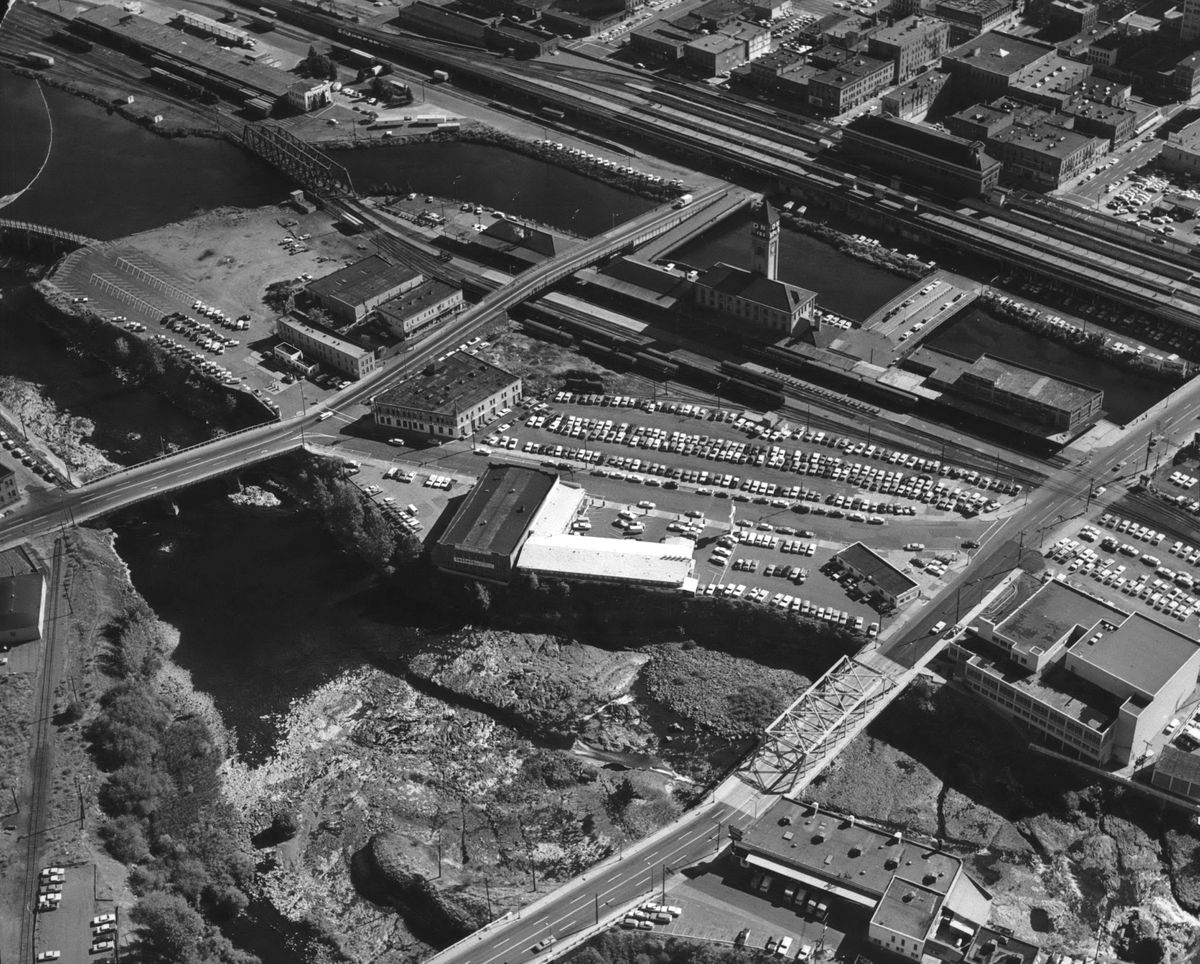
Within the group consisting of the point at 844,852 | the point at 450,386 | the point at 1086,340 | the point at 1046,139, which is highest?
the point at 1046,139

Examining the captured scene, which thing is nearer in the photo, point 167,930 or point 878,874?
point 878,874

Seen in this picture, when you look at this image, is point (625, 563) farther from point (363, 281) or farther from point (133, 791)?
point (363, 281)

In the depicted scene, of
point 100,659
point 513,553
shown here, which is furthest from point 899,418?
point 100,659

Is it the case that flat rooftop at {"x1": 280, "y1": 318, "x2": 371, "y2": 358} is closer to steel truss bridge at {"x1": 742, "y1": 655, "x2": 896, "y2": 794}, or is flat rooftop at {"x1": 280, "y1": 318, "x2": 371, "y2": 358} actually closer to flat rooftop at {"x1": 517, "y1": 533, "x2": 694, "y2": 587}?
flat rooftop at {"x1": 517, "y1": 533, "x2": 694, "y2": 587}

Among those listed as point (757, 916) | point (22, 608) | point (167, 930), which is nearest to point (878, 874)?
point (757, 916)

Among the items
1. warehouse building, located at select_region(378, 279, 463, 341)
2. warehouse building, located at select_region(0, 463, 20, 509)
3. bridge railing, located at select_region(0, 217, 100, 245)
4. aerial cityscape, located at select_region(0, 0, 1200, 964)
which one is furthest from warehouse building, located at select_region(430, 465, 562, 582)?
bridge railing, located at select_region(0, 217, 100, 245)

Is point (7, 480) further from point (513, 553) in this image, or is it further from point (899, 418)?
point (899, 418)
